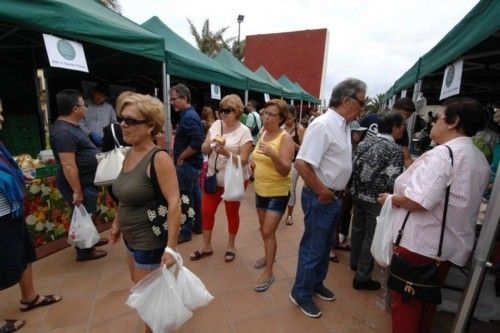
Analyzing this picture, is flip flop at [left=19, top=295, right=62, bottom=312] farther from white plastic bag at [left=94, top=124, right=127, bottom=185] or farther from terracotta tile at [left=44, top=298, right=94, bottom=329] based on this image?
white plastic bag at [left=94, top=124, right=127, bottom=185]

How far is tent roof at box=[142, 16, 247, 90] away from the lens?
4.46 m

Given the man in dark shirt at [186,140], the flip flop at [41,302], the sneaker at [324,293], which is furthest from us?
the man in dark shirt at [186,140]

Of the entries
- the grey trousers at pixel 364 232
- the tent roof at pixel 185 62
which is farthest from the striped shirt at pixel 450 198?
the tent roof at pixel 185 62

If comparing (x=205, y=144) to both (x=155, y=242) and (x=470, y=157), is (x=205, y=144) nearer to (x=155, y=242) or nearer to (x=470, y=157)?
(x=155, y=242)

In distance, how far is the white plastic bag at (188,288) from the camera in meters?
1.64

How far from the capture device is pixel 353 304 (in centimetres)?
264

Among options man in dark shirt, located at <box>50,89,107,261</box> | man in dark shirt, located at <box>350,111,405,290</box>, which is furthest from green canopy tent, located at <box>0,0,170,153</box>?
man in dark shirt, located at <box>350,111,405,290</box>

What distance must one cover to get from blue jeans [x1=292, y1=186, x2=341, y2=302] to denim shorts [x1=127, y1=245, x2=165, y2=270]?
111cm

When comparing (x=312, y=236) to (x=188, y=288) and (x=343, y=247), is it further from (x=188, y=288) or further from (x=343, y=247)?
(x=343, y=247)

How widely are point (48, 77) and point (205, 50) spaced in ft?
61.6

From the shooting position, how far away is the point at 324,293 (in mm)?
2709

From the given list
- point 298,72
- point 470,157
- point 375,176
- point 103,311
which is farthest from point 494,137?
point 298,72

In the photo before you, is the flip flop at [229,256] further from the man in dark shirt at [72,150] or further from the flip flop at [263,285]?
the man in dark shirt at [72,150]

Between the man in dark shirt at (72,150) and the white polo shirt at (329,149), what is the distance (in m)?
2.16
